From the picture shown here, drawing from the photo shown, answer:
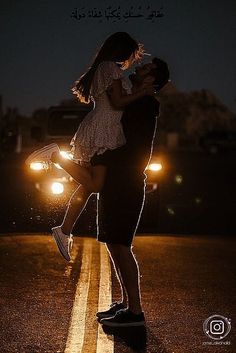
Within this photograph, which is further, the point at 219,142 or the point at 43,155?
the point at 219,142

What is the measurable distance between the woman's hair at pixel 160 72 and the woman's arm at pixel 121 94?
10cm

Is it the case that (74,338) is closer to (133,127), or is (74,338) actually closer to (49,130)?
(133,127)

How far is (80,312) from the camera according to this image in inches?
291

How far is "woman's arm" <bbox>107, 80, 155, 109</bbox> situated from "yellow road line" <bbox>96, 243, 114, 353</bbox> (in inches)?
64.5

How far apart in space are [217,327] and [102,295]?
5.29ft

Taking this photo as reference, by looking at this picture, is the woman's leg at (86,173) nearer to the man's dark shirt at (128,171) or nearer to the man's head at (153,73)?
the man's dark shirt at (128,171)

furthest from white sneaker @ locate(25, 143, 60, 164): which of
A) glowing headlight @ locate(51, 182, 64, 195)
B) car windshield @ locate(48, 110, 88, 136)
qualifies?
car windshield @ locate(48, 110, 88, 136)

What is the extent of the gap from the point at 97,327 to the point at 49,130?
35.3 ft

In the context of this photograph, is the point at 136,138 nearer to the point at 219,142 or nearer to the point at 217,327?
the point at 217,327

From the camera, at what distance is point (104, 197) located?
6879 millimetres

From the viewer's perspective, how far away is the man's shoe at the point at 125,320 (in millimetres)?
6855

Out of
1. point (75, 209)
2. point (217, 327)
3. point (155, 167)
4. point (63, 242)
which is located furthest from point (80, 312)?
point (155, 167)

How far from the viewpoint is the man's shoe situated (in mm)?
6855

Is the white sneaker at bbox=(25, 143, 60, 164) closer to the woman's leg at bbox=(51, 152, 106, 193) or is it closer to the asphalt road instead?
the woman's leg at bbox=(51, 152, 106, 193)
